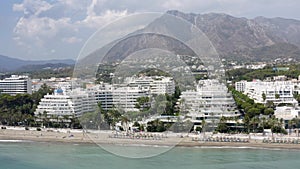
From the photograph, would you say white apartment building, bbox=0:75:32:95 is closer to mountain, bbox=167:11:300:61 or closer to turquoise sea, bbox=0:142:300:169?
turquoise sea, bbox=0:142:300:169

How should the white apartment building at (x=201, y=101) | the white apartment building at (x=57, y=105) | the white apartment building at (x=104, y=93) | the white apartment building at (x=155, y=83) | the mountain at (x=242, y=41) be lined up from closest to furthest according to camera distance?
the white apartment building at (x=201, y=101) → the white apartment building at (x=104, y=93) → the white apartment building at (x=155, y=83) → the white apartment building at (x=57, y=105) → the mountain at (x=242, y=41)

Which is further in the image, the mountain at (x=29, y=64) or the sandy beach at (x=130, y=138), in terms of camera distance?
the mountain at (x=29, y=64)

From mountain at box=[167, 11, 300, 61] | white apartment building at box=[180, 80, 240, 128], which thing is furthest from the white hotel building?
mountain at box=[167, 11, 300, 61]

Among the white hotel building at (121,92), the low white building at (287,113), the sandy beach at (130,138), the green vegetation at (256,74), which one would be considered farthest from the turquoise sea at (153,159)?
the green vegetation at (256,74)

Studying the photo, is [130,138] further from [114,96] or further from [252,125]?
[252,125]

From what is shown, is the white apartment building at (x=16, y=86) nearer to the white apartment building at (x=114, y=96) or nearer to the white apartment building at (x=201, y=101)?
the white apartment building at (x=201, y=101)

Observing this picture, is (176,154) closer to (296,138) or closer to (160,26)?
(296,138)

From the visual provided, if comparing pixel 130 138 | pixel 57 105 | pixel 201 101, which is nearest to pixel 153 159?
pixel 130 138

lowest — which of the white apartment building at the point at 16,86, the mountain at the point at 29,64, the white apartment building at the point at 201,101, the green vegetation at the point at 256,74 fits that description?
the white apartment building at the point at 201,101

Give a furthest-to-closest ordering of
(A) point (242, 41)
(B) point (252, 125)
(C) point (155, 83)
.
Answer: (A) point (242, 41) → (B) point (252, 125) → (C) point (155, 83)
